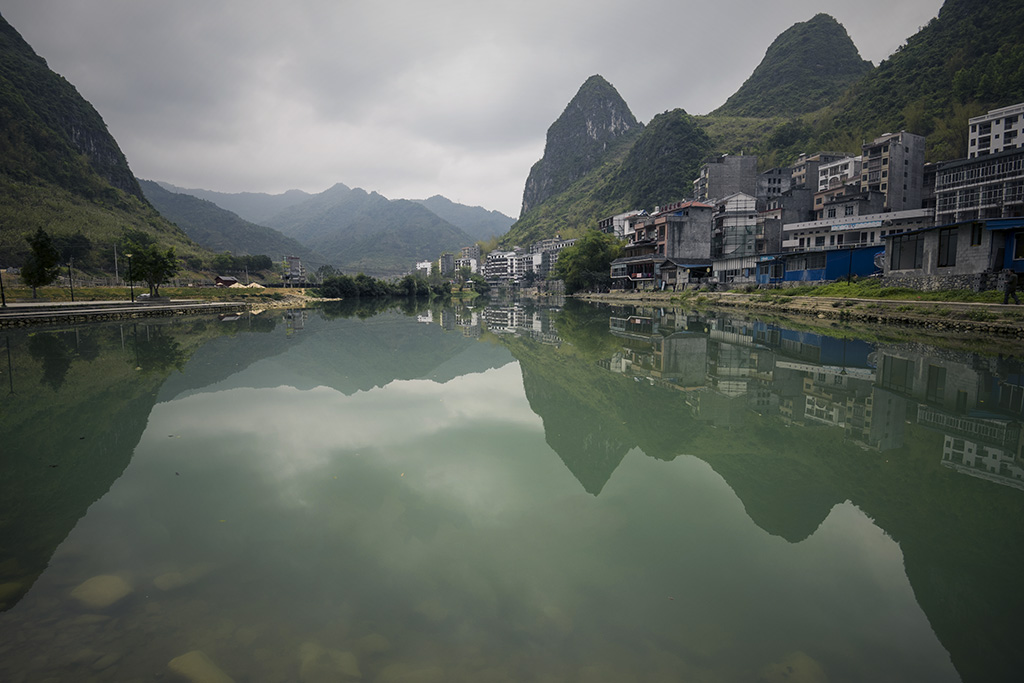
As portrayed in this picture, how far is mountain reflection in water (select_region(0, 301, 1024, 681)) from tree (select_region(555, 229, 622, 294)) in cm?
5432

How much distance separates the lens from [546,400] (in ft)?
30.3

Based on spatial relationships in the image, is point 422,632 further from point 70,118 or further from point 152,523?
point 70,118

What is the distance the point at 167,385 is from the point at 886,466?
45.0ft

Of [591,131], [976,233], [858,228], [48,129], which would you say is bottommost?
[976,233]

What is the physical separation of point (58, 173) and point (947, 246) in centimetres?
11989

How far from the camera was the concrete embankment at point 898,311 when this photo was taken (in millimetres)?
16062

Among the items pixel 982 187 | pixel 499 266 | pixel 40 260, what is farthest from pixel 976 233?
pixel 499 266

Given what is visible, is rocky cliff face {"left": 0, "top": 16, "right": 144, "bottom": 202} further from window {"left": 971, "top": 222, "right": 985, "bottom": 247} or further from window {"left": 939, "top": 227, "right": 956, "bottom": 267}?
window {"left": 971, "top": 222, "right": 985, "bottom": 247}

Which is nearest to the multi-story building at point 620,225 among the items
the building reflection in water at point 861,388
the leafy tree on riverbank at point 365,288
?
the leafy tree on riverbank at point 365,288

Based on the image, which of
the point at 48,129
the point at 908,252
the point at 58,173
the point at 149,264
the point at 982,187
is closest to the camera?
the point at 908,252

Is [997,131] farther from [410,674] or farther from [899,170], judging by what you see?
[410,674]

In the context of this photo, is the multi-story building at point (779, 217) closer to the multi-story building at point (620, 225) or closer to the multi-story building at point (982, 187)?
the multi-story building at point (982, 187)

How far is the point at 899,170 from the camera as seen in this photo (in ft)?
158

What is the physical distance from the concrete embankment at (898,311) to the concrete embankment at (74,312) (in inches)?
1694
